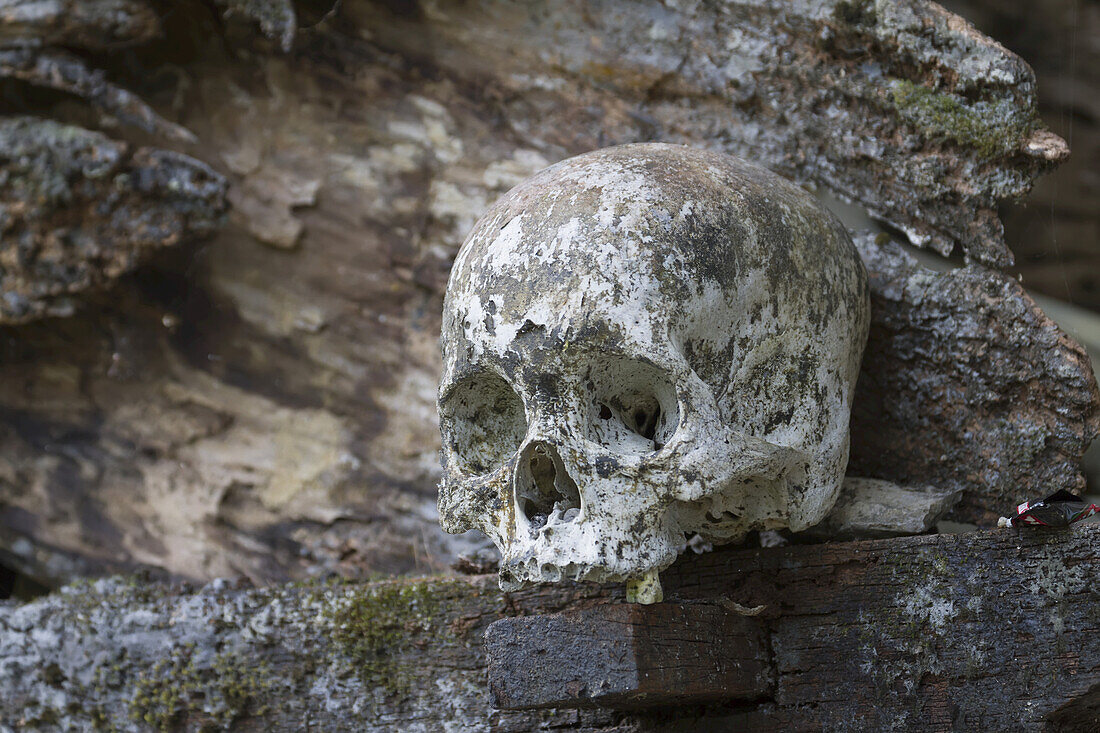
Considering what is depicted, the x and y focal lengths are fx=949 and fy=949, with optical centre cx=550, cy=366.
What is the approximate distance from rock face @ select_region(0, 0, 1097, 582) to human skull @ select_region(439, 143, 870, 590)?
61 cm

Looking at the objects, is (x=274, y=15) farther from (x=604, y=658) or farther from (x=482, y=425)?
(x=604, y=658)

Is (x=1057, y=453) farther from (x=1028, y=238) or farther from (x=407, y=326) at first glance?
(x=407, y=326)

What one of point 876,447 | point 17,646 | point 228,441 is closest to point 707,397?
point 876,447

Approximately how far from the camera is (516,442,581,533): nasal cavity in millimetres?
1481

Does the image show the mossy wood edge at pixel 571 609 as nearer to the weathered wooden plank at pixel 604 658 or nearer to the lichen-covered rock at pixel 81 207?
the weathered wooden plank at pixel 604 658

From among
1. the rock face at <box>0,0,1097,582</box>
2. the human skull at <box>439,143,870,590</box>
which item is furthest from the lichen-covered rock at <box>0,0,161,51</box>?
the human skull at <box>439,143,870,590</box>

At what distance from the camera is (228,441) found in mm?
2684

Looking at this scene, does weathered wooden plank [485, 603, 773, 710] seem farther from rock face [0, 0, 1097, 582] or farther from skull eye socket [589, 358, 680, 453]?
rock face [0, 0, 1097, 582]

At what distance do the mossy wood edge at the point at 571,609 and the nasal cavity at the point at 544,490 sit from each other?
0.34 meters

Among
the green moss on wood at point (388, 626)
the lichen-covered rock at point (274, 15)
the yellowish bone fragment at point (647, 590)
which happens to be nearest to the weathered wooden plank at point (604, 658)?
the yellowish bone fragment at point (647, 590)

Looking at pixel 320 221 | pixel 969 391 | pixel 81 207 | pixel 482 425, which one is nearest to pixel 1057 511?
pixel 969 391

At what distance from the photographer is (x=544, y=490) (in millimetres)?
1574

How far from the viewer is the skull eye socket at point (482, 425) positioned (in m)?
1.64

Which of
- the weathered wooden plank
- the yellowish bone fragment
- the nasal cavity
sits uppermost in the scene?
the nasal cavity
